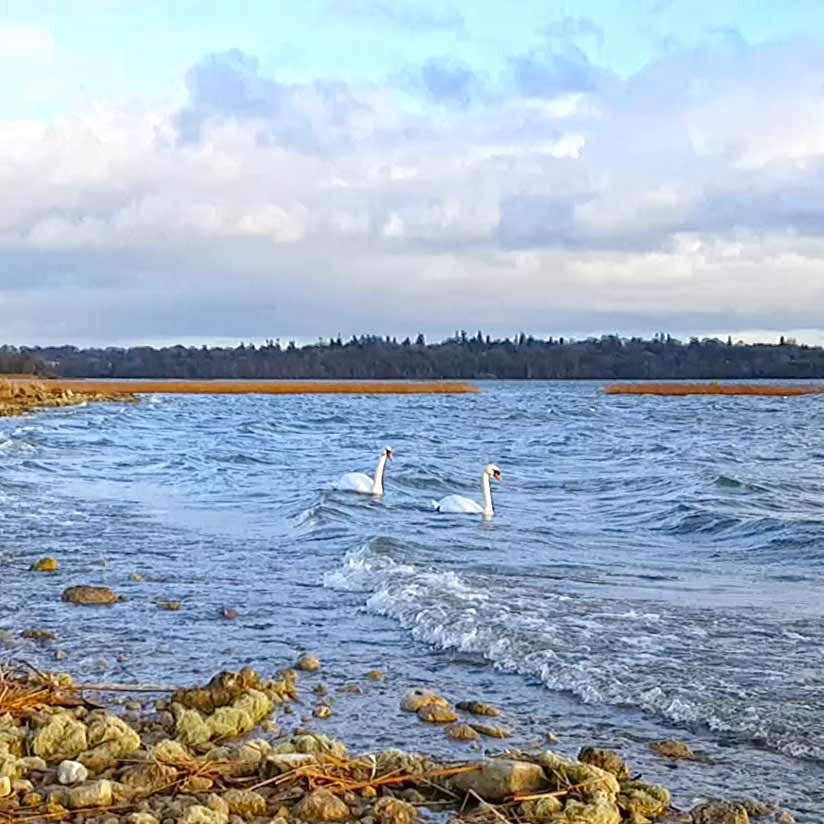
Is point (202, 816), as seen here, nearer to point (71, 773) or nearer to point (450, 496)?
point (71, 773)

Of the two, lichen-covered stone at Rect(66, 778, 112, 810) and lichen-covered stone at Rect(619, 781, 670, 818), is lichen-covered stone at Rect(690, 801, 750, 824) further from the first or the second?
lichen-covered stone at Rect(66, 778, 112, 810)

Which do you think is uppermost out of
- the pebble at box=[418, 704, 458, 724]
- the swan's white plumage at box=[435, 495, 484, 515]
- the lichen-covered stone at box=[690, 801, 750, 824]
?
the lichen-covered stone at box=[690, 801, 750, 824]

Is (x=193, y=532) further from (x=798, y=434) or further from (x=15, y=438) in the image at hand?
(x=798, y=434)

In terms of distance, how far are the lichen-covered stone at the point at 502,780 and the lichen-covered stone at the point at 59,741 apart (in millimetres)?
1943

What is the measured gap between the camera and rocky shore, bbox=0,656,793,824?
513cm

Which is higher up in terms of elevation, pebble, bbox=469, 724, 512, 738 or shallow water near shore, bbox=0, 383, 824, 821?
pebble, bbox=469, 724, 512, 738

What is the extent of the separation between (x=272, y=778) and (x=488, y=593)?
5.72m

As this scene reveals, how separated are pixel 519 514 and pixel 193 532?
5539mm

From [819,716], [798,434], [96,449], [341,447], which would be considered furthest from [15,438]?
[819,716]

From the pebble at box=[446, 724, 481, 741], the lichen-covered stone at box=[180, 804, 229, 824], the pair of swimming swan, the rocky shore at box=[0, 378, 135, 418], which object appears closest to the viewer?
the lichen-covered stone at box=[180, 804, 229, 824]

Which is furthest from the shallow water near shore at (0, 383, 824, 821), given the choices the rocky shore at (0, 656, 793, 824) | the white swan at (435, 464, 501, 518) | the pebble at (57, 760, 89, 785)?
Answer: the pebble at (57, 760, 89, 785)

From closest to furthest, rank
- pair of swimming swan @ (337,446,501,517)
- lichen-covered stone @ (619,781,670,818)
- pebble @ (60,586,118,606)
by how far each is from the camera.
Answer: lichen-covered stone @ (619,781,670,818) < pebble @ (60,586,118,606) < pair of swimming swan @ (337,446,501,517)

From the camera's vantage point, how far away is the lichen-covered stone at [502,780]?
17.6 feet

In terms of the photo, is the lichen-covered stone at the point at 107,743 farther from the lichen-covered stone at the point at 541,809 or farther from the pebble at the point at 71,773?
the lichen-covered stone at the point at 541,809
